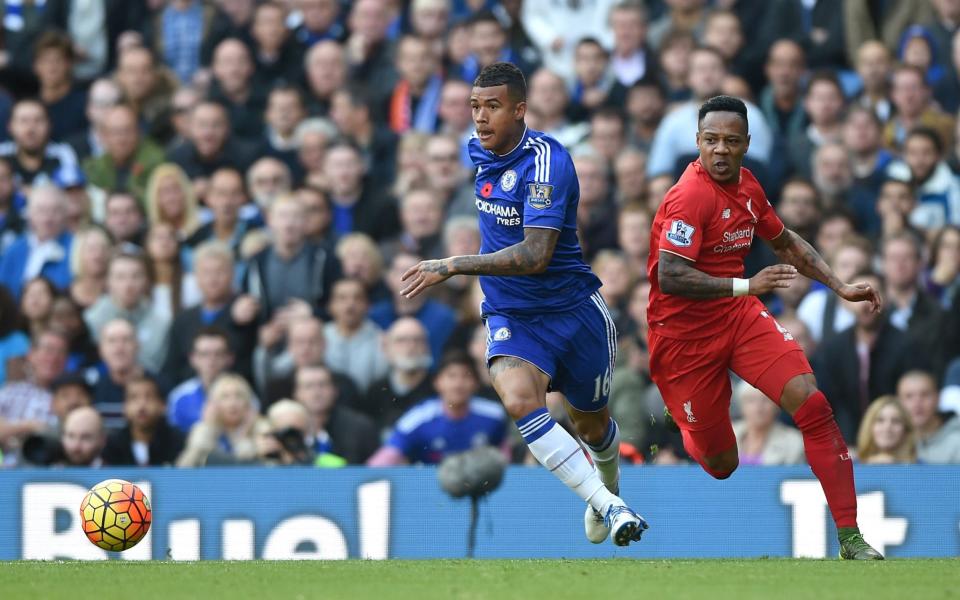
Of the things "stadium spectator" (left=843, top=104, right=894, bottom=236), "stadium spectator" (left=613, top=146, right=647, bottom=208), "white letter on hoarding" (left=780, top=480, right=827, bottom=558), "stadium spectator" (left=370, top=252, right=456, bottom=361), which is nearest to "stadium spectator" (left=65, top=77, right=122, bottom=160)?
"stadium spectator" (left=370, top=252, right=456, bottom=361)

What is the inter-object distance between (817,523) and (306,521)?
3.61 m

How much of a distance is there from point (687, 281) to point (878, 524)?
9.91 ft

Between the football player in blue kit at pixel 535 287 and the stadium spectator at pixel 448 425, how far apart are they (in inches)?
119

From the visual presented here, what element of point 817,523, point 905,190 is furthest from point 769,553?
point 905,190

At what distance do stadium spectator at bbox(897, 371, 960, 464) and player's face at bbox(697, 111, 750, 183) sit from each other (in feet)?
12.4

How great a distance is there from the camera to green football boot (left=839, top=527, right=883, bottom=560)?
9.23 m

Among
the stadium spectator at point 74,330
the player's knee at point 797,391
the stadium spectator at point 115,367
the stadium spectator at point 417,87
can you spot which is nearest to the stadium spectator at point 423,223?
the stadium spectator at point 417,87

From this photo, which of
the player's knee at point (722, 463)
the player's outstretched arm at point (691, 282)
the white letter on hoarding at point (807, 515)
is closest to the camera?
the player's outstretched arm at point (691, 282)

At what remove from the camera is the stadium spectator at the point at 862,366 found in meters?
12.8

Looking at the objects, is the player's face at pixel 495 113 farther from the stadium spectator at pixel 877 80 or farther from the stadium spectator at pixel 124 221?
the stadium spectator at pixel 124 221

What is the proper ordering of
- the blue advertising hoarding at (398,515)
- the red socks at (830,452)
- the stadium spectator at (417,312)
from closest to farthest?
the red socks at (830,452)
the blue advertising hoarding at (398,515)
the stadium spectator at (417,312)

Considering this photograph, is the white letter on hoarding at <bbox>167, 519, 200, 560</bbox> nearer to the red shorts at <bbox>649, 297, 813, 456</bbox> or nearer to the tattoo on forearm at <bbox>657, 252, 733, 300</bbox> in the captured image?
the red shorts at <bbox>649, 297, 813, 456</bbox>

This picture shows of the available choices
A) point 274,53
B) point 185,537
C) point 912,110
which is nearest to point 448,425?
point 185,537

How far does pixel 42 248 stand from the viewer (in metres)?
15.5
